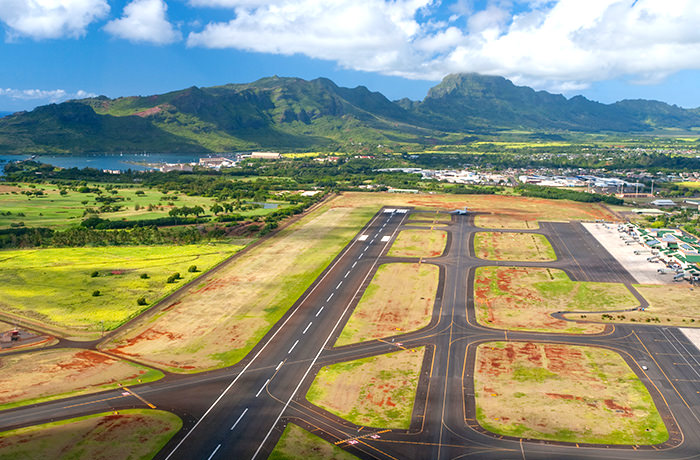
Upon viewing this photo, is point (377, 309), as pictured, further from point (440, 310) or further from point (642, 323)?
point (642, 323)

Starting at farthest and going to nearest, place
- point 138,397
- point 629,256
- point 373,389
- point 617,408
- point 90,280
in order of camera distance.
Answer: point 629,256 < point 90,280 < point 373,389 < point 138,397 < point 617,408

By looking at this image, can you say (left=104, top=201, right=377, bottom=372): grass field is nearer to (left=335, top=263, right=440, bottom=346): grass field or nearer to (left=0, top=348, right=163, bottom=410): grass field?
(left=0, top=348, right=163, bottom=410): grass field

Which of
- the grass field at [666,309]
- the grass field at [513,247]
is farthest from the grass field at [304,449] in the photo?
the grass field at [513,247]

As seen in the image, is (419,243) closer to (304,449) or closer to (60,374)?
(304,449)

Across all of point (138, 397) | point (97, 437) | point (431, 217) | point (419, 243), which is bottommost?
point (97, 437)

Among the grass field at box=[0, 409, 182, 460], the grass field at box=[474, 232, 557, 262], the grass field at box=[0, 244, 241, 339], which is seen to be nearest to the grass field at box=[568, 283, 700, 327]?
the grass field at box=[474, 232, 557, 262]

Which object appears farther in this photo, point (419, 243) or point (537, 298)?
point (419, 243)

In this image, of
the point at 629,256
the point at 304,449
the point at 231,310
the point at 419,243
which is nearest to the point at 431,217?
the point at 419,243

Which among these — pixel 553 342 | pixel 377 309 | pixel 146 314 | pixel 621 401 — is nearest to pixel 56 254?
pixel 146 314
